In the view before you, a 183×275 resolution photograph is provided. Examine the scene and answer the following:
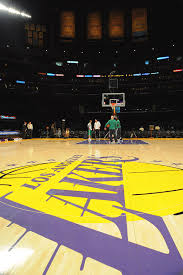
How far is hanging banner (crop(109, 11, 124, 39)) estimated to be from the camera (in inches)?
637

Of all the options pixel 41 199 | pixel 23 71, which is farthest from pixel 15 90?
pixel 41 199

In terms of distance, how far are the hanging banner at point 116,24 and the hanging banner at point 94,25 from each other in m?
1.03

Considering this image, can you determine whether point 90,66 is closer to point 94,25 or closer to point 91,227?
point 94,25

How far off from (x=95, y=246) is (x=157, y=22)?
63.5ft

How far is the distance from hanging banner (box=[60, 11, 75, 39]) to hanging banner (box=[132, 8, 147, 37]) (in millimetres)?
5558

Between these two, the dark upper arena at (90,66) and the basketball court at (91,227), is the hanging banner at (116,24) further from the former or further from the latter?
the basketball court at (91,227)

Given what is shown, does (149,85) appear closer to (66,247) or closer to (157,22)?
(157,22)

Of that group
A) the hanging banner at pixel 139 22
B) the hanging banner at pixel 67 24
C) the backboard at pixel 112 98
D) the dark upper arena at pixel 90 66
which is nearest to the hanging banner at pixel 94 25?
the dark upper arena at pixel 90 66

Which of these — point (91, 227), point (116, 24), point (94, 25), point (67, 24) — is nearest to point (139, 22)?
point (116, 24)

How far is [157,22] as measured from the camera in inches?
630

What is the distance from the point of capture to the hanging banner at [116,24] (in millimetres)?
16188

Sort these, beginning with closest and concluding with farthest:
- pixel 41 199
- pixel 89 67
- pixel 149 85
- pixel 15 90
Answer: pixel 41 199, pixel 15 90, pixel 149 85, pixel 89 67

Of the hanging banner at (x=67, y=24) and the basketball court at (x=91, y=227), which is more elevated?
the hanging banner at (x=67, y=24)

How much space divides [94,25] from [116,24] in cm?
206
